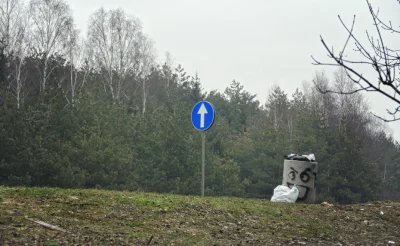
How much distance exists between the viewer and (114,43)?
4191cm

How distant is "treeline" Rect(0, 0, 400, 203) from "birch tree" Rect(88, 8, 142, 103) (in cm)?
10

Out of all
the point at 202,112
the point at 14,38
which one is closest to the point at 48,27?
the point at 14,38

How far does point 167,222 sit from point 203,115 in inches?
146

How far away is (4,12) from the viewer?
34.9 metres

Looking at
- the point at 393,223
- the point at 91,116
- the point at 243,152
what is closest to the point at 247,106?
the point at 243,152

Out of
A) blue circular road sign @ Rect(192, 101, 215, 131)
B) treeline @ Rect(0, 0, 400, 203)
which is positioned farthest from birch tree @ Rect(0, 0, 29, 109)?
blue circular road sign @ Rect(192, 101, 215, 131)

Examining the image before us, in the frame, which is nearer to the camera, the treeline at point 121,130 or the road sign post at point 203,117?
the road sign post at point 203,117

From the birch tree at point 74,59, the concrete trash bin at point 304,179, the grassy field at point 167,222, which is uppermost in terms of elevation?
the birch tree at point 74,59

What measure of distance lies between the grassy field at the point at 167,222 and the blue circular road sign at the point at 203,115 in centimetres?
182

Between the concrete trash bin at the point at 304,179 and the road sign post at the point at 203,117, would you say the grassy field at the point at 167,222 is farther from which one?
the concrete trash bin at the point at 304,179

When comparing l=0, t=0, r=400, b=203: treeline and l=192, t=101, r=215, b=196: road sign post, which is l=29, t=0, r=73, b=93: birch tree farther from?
l=192, t=101, r=215, b=196: road sign post

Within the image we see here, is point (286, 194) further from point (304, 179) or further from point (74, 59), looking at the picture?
point (74, 59)

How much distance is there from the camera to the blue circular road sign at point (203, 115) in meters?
10.2

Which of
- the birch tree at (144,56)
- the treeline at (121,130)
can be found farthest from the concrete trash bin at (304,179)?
the birch tree at (144,56)
